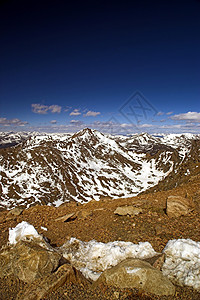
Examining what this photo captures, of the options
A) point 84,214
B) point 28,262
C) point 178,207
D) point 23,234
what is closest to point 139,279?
point 28,262

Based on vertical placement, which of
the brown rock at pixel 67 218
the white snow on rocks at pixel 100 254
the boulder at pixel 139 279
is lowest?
the brown rock at pixel 67 218

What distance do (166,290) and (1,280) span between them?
6162 millimetres

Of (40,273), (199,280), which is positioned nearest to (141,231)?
(199,280)

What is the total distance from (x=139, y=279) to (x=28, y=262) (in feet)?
14.4

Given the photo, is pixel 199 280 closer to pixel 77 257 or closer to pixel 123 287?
pixel 123 287

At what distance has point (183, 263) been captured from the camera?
6402 millimetres

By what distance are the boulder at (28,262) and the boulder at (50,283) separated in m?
0.46

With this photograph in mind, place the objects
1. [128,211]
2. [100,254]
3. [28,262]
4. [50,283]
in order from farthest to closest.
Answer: [128,211], [100,254], [28,262], [50,283]

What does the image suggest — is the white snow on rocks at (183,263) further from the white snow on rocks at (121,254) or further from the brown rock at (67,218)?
the brown rock at (67,218)

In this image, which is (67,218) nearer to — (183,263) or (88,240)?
(88,240)

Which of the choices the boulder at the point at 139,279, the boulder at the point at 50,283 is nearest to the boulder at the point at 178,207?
the boulder at the point at 139,279

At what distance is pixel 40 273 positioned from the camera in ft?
21.4

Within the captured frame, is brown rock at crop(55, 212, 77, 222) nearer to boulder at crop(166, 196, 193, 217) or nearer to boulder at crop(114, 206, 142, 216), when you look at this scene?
boulder at crop(114, 206, 142, 216)

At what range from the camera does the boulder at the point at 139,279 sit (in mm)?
5367
